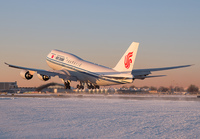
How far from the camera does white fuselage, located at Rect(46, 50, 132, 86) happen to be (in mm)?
59156

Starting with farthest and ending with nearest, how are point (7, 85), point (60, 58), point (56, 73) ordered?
point (7, 85) → point (60, 58) → point (56, 73)

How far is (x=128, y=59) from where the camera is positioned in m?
54.8

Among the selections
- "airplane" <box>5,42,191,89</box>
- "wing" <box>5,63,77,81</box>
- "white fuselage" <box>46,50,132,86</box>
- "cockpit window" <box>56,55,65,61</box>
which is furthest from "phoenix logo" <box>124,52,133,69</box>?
"cockpit window" <box>56,55,65,61</box>

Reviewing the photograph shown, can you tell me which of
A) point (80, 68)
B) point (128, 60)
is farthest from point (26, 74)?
point (128, 60)

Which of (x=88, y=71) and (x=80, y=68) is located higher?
(x=80, y=68)

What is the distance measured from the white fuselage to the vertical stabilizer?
148cm

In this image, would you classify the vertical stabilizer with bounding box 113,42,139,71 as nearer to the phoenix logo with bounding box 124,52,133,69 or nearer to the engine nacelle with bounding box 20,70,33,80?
the phoenix logo with bounding box 124,52,133,69

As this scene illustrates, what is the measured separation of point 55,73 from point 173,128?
4567 cm

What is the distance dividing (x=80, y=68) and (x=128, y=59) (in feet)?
44.5

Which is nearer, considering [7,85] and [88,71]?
[88,71]

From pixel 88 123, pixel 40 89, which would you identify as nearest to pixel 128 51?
pixel 88 123

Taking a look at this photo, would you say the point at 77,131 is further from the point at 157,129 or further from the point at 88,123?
the point at 157,129

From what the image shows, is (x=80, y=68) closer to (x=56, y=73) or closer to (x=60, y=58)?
(x=56, y=73)

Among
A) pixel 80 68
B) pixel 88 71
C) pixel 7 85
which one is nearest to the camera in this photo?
pixel 88 71
